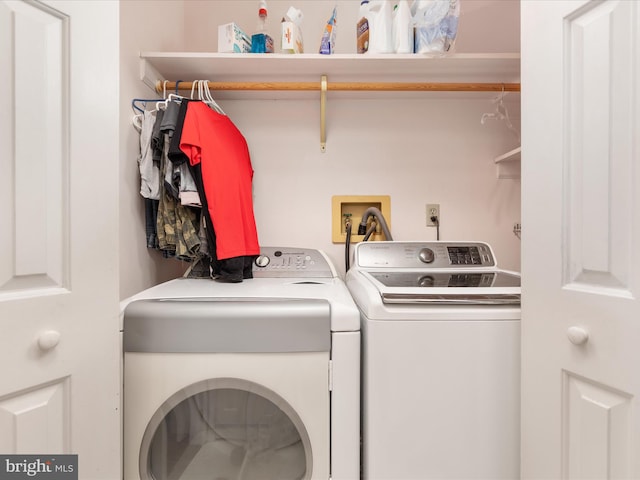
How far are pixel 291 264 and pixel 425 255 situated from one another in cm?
60

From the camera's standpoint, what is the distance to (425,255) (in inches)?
55.0

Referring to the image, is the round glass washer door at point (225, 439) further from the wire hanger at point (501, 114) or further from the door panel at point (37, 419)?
the wire hanger at point (501, 114)

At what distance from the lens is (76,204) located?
27.4 inches

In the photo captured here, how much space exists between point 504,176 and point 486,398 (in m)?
1.27

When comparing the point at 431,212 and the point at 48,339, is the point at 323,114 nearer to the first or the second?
the point at 431,212

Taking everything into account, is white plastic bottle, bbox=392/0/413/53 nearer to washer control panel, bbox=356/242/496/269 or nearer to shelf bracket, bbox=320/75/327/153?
shelf bracket, bbox=320/75/327/153

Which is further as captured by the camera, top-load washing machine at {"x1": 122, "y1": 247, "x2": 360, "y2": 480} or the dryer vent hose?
the dryer vent hose

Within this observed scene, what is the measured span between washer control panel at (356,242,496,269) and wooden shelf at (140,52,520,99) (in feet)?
2.56

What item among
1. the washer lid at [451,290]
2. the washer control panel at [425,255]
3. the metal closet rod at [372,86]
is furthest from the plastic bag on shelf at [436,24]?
the washer lid at [451,290]

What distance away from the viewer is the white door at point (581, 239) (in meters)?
0.62

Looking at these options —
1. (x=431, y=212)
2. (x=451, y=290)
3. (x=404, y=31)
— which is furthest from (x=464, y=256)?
(x=404, y=31)

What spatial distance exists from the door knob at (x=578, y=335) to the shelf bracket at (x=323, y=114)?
1.28 meters

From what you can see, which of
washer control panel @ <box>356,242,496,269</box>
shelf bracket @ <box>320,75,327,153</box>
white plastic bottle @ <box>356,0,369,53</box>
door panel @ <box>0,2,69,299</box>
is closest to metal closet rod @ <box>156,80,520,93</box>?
shelf bracket @ <box>320,75,327,153</box>

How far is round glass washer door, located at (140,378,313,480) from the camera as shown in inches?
35.6
